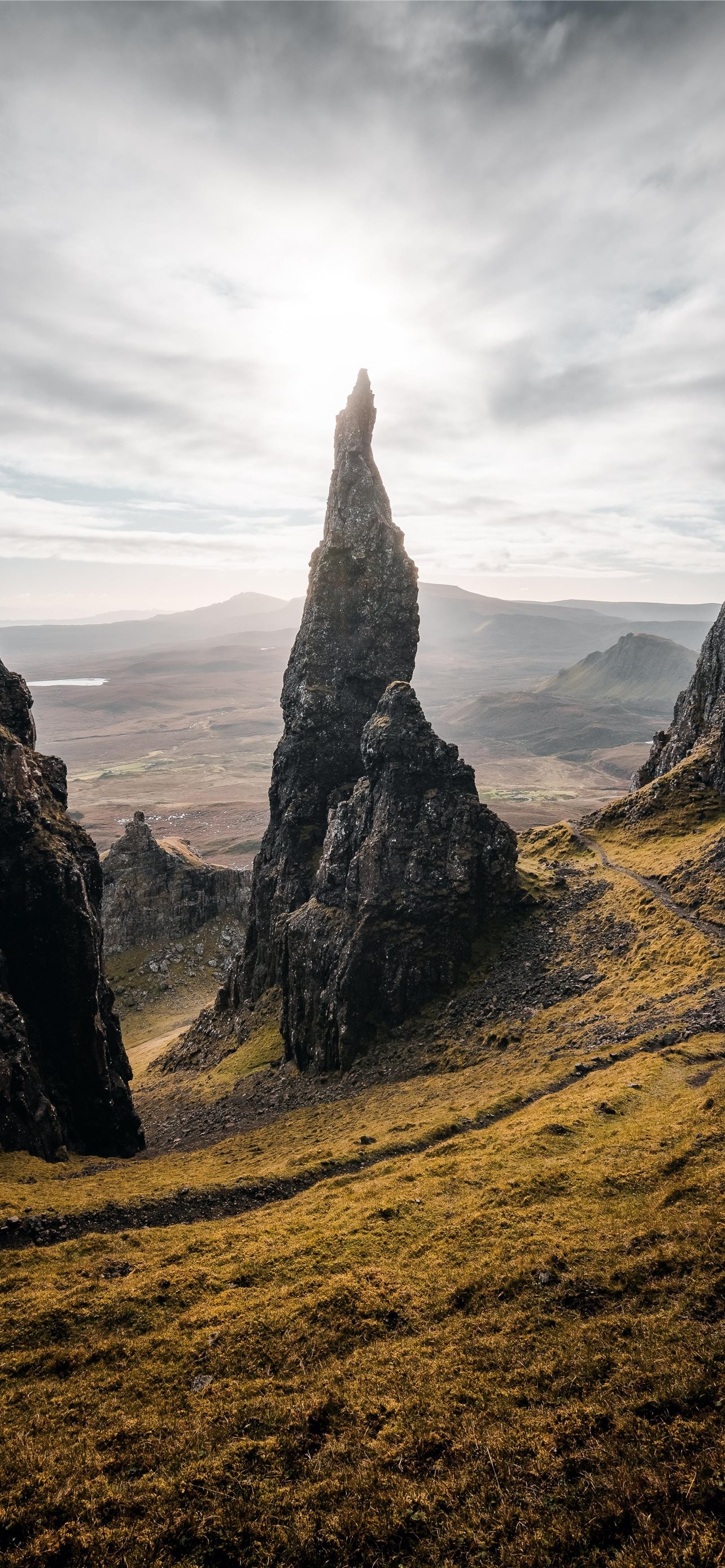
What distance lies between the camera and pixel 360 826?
77.7m

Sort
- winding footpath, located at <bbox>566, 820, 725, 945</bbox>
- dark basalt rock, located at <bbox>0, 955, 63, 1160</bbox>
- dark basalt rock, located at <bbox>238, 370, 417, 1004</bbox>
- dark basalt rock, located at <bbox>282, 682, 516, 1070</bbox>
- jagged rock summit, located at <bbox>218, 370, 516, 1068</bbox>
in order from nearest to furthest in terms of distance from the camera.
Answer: dark basalt rock, located at <bbox>0, 955, 63, 1160</bbox> → winding footpath, located at <bbox>566, 820, 725, 945</bbox> → dark basalt rock, located at <bbox>282, 682, 516, 1070</bbox> → jagged rock summit, located at <bbox>218, 370, 516, 1068</bbox> → dark basalt rock, located at <bbox>238, 370, 417, 1004</bbox>

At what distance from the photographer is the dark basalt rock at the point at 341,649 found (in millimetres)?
92188

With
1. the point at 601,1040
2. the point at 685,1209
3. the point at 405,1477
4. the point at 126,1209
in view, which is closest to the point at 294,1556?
the point at 405,1477

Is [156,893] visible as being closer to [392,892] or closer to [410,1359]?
[392,892]

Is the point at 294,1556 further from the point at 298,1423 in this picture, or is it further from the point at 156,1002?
the point at 156,1002

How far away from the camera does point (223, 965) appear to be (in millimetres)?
139750

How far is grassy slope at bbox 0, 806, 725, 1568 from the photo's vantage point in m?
17.0

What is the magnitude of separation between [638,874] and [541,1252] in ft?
170

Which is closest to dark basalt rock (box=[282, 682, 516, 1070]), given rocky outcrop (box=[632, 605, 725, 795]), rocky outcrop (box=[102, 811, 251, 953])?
rocky outcrop (box=[632, 605, 725, 795])

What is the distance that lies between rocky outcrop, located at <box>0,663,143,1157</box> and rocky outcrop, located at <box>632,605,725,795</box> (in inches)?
2917

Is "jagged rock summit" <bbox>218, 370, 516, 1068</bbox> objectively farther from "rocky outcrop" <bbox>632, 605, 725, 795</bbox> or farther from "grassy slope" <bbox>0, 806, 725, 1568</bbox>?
"rocky outcrop" <bbox>632, 605, 725, 795</bbox>

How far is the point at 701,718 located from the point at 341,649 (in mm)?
54029

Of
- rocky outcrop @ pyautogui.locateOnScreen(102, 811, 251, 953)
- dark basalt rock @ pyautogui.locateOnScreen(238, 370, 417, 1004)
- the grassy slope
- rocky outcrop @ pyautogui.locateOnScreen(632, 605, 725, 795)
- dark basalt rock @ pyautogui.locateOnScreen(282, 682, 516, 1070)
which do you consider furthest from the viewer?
rocky outcrop @ pyautogui.locateOnScreen(102, 811, 251, 953)

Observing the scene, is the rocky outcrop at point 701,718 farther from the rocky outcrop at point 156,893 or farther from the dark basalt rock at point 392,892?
the rocky outcrop at point 156,893
